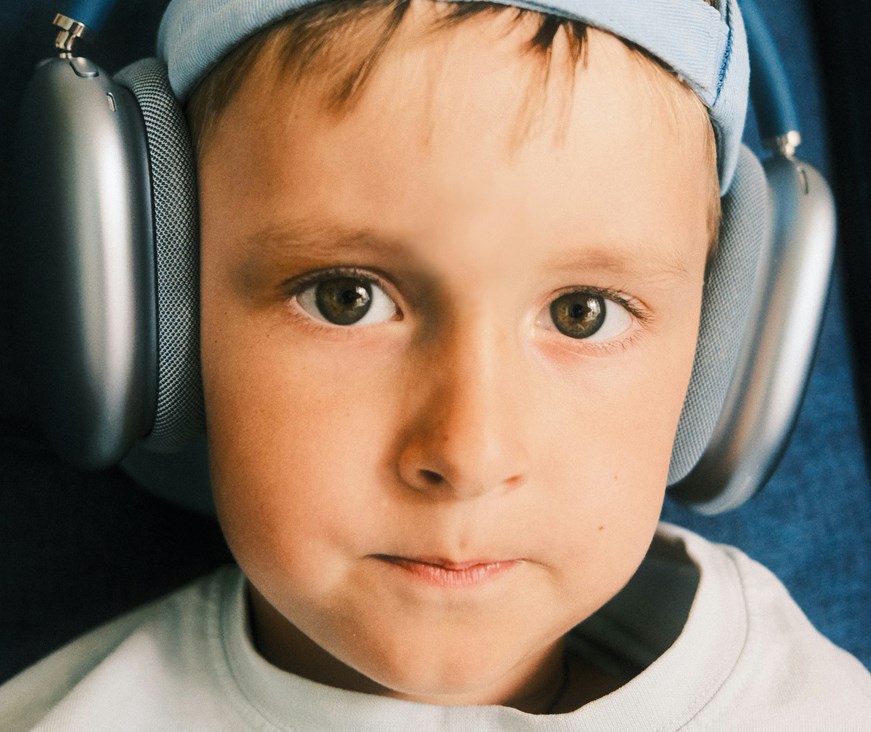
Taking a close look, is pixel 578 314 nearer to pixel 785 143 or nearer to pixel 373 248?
pixel 373 248

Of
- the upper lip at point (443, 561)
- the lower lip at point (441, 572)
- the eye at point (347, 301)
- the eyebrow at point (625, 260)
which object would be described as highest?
the eyebrow at point (625, 260)

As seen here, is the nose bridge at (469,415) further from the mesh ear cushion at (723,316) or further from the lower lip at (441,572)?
the mesh ear cushion at (723,316)

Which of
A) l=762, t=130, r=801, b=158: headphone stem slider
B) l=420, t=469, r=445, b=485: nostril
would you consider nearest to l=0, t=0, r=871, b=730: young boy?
l=420, t=469, r=445, b=485: nostril

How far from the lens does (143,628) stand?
2.79ft

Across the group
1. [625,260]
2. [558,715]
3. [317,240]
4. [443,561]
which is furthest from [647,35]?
[558,715]

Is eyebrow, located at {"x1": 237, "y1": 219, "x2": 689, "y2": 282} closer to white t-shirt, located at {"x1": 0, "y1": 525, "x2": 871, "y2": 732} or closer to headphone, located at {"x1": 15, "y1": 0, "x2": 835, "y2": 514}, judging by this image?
headphone, located at {"x1": 15, "y1": 0, "x2": 835, "y2": 514}

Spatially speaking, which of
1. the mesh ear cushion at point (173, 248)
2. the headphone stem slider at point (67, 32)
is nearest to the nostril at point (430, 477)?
the mesh ear cushion at point (173, 248)

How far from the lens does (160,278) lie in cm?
71

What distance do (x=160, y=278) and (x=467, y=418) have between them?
9.8 inches

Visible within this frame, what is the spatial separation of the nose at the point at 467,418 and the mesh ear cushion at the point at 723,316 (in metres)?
0.21

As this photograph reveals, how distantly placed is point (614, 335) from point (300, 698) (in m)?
0.36

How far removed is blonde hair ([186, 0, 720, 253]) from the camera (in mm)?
618

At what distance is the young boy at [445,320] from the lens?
610 millimetres

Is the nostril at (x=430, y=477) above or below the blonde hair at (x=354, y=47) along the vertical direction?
below
